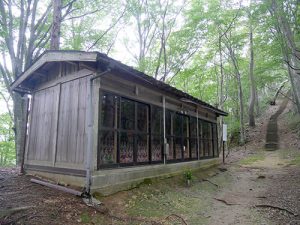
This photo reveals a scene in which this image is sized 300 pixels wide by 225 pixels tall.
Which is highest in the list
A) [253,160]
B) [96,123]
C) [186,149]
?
[96,123]

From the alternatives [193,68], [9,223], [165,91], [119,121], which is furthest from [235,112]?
[9,223]

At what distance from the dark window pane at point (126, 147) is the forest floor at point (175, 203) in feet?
3.04

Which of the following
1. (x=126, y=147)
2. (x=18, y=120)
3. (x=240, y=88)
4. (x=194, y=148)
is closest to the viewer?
(x=126, y=147)

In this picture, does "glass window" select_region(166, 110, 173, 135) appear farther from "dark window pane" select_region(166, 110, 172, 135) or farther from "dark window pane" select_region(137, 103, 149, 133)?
"dark window pane" select_region(137, 103, 149, 133)

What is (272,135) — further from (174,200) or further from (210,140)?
(174,200)

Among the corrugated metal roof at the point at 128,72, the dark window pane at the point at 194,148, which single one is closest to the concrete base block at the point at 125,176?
the dark window pane at the point at 194,148

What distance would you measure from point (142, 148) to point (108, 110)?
76.2 inches

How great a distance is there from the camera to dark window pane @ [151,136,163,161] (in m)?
8.34

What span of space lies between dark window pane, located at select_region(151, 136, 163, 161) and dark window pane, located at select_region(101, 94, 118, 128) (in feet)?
6.87

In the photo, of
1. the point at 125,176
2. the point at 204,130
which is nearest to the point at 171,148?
the point at 125,176

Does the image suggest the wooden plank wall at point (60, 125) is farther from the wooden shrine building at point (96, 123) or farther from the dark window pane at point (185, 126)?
the dark window pane at point (185, 126)

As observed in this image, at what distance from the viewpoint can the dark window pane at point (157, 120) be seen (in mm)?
8523

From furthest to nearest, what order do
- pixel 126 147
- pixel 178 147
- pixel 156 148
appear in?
pixel 178 147 < pixel 156 148 < pixel 126 147

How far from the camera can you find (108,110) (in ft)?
22.0
